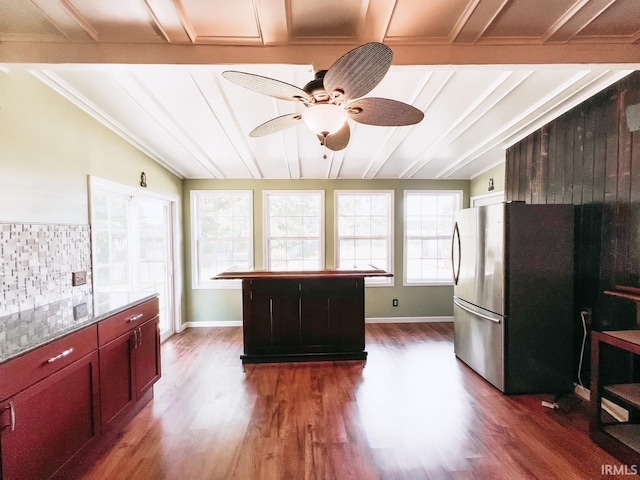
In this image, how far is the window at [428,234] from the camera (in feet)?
14.9

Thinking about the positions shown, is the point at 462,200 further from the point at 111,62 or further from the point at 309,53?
the point at 111,62

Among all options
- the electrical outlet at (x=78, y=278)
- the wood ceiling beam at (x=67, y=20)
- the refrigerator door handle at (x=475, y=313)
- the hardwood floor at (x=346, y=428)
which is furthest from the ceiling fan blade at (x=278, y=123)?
the refrigerator door handle at (x=475, y=313)

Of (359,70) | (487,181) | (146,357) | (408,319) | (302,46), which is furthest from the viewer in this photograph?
(408,319)

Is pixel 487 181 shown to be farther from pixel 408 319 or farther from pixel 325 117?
pixel 325 117

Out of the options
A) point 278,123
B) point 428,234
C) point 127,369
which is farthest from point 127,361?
point 428,234

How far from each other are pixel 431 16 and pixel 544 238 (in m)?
2.09

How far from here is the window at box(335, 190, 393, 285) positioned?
14.7 ft

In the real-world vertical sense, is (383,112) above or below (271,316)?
above

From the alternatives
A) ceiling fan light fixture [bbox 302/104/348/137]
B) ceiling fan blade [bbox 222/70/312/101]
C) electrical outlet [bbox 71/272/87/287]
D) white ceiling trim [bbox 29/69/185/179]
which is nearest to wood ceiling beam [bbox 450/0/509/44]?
ceiling fan light fixture [bbox 302/104/348/137]

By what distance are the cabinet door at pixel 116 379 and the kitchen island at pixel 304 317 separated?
3.64 feet

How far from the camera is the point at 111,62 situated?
5.08ft

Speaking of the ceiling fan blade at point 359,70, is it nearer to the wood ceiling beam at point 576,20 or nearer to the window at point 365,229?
the wood ceiling beam at point 576,20

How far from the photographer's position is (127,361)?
1.94 metres

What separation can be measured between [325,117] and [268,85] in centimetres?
31
